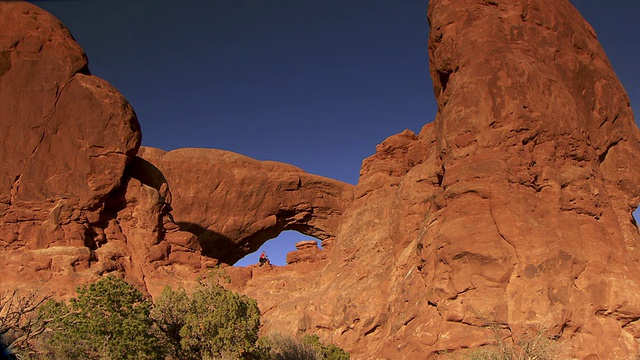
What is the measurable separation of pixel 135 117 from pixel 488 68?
1591 centimetres

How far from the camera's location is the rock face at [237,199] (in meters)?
36.2

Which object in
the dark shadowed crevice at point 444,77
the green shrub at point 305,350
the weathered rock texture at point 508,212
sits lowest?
the green shrub at point 305,350

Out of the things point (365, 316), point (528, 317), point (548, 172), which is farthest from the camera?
point (365, 316)

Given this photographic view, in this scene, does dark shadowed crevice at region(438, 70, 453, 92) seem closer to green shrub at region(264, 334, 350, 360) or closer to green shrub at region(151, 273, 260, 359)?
green shrub at region(264, 334, 350, 360)

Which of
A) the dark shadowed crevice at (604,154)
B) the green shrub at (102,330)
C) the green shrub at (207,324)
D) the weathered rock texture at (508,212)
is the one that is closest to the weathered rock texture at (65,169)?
the green shrub at (207,324)

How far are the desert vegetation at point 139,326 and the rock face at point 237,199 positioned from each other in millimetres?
17751

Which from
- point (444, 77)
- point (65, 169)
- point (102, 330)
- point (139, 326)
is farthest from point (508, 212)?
point (65, 169)

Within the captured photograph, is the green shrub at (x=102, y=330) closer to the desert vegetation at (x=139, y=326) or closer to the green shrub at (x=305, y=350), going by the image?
the desert vegetation at (x=139, y=326)

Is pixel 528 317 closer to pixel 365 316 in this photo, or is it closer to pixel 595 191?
pixel 595 191

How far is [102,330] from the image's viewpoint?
13867 millimetres

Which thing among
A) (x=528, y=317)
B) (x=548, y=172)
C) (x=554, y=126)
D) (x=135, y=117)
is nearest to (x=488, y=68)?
(x=554, y=126)

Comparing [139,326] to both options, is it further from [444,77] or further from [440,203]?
[444,77]

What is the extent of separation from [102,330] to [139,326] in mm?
911

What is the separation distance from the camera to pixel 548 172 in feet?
59.5
